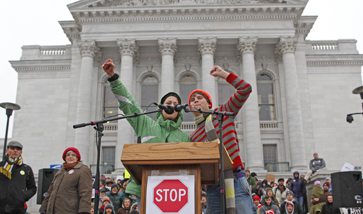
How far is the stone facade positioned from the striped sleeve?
24727 mm

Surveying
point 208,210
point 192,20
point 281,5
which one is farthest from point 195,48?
point 208,210

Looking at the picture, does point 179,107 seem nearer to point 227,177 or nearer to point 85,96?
point 227,177

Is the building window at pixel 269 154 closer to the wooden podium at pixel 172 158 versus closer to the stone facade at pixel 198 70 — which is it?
the stone facade at pixel 198 70

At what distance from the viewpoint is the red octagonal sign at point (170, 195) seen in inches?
139

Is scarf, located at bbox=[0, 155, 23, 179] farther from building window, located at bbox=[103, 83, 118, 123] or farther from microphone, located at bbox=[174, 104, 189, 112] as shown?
building window, located at bbox=[103, 83, 118, 123]

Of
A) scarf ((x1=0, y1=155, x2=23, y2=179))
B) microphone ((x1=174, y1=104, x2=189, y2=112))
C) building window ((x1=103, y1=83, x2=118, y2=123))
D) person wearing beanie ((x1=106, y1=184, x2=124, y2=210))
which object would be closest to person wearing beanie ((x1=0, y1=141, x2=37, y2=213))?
scarf ((x1=0, y1=155, x2=23, y2=179))

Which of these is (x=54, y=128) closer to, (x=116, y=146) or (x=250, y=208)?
(x=116, y=146)

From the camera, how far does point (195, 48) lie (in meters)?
33.5

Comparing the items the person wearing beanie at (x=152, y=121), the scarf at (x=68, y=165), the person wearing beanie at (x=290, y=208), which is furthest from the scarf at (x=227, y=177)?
the person wearing beanie at (x=290, y=208)

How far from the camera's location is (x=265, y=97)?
109 ft

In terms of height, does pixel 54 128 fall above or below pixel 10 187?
above

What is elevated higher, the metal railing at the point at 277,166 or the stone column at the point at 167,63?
the stone column at the point at 167,63

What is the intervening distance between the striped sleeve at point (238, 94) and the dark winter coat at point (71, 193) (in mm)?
2719

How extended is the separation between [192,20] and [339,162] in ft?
54.0
